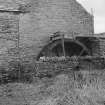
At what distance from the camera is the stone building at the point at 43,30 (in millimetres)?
10797

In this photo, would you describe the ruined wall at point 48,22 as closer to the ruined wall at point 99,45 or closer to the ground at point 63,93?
the ruined wall at point 99,45

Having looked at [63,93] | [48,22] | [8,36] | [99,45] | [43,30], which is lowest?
[63,93]

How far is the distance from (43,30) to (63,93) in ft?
18.2

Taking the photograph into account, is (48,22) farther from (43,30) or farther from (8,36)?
(8,36)

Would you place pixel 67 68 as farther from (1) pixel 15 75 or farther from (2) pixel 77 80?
(1) pixel 15 75

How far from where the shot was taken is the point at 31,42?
11.1 meters

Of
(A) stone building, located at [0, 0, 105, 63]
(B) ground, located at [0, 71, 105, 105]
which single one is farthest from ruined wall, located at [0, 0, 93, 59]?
(B) ground, located at [0, 71, 105, 105]

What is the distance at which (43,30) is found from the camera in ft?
37.6

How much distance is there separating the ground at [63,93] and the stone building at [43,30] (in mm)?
2343

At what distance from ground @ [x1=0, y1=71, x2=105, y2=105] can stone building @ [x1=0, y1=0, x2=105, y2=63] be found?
2.34m

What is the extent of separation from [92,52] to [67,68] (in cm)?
243

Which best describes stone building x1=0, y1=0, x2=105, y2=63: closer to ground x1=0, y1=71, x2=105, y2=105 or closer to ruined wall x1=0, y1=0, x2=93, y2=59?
ruined wall x1=0, y1=0, x2=93, y2=59

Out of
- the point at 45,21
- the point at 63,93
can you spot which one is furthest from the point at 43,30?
the point at 63,93

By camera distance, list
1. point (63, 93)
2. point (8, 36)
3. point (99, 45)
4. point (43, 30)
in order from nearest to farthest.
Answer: point (63, 93) < point (8, 36) < point (99, 45) < point (43, 30)
